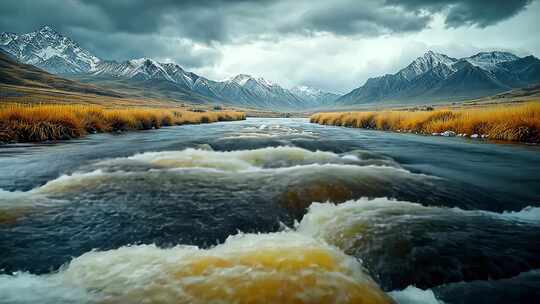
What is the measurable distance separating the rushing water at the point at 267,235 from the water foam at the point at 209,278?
20 millimetres

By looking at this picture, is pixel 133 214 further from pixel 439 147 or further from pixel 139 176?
pixel 439 147

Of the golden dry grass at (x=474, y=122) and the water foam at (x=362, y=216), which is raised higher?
the golden dry grass at (x=474, y=122)

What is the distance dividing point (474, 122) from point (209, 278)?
82.5 ft

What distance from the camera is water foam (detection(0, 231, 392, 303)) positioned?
3643mm

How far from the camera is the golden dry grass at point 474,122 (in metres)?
18.7

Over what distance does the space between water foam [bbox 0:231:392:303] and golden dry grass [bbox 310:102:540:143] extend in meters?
19.6

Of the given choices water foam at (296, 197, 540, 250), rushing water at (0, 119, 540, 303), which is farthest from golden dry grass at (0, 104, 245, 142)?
water foam at (296, 197, 540, 250)

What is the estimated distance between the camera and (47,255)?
4969mm

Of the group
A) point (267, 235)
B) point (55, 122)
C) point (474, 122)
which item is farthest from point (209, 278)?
point (474, 122)

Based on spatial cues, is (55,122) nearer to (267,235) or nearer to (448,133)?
(267,235)

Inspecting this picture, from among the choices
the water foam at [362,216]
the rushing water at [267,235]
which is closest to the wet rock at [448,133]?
the rushing water at [267,235]

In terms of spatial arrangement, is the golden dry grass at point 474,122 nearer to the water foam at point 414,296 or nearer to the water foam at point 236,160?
the water foam at point 236,160

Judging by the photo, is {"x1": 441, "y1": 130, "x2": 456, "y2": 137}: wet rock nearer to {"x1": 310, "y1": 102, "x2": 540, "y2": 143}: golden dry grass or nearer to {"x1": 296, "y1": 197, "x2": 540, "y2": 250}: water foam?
{"x1": 310, "y1": 102, "x2": 540, "y2": 143}: golden dry grass

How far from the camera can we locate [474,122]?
2353 centimetres
